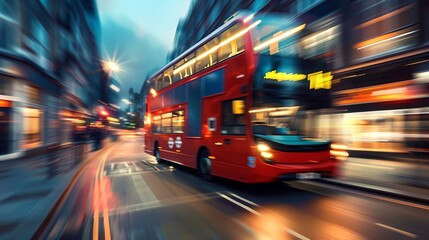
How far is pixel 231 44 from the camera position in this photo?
7953 millimetres

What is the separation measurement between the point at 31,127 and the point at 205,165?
52.2 feet

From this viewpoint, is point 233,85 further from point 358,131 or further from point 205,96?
point 358,131

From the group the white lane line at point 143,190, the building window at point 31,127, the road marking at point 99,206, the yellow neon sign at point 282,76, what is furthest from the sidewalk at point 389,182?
the building window at point 31,127

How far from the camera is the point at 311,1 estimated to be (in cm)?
2028

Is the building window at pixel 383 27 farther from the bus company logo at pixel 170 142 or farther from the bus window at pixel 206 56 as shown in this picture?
the bus company logo at pixel 170 142

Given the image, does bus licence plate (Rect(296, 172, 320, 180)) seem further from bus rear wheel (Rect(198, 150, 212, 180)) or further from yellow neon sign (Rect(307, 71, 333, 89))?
bus rear wheel (Rect(198, 150, 212, 180))

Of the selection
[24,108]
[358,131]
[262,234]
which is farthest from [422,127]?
[24,108]

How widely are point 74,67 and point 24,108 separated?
23.5m

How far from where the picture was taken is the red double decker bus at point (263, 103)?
682 centimetres

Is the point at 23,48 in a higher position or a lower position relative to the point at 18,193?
higher

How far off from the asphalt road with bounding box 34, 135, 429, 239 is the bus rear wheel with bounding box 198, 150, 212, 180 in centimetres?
38

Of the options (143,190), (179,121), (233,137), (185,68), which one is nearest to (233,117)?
(233,137)

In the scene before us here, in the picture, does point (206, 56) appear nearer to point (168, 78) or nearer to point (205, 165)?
point (205, 165)

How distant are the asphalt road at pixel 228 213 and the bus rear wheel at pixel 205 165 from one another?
377mm
